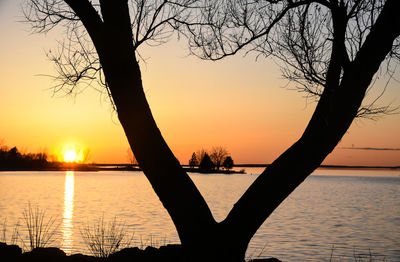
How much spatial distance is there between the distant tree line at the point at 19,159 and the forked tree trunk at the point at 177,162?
491 ft

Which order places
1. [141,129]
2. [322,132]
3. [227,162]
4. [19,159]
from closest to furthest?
[322,132] < [141,129] < [19,159] < [227,162]

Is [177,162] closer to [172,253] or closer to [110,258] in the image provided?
[172,253]

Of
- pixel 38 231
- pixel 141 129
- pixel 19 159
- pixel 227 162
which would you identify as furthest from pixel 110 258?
pixel 227 162

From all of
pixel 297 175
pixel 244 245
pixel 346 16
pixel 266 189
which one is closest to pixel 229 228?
pixel 244 245

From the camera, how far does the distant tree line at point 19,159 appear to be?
156 m

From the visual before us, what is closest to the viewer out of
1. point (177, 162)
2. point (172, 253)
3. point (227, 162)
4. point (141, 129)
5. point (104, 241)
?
point (141, 129)

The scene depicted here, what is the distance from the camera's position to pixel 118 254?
24.0 ft

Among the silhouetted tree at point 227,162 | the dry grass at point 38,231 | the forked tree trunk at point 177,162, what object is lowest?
the dry grass at point 38,231

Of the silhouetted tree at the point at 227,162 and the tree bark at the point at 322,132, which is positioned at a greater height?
the silhouetted tree at the point at 227,162

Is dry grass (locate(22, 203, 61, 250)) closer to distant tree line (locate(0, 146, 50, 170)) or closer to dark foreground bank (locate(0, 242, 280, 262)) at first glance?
dark foreground bank (locate(0, 242, 280, 262))

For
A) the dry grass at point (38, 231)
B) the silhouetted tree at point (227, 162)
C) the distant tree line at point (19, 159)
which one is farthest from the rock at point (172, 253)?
the silhouetted tree at point (227, 162)

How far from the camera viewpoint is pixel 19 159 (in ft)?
561

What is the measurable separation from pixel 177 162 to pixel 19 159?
17701cm

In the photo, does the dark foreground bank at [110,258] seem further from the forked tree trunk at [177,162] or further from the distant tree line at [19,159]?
the distant tree line at [19,159]
